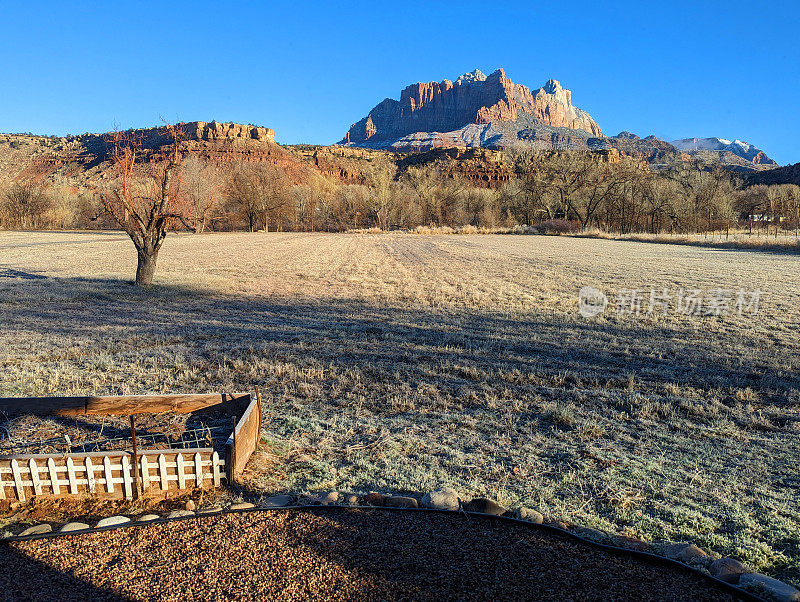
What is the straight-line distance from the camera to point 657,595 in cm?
274

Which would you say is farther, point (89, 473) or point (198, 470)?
point (198, 470)

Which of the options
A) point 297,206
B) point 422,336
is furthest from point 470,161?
point 422,336

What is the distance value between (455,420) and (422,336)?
156 inches

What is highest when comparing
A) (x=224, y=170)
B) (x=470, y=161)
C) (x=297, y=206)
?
(x=470, y=161)

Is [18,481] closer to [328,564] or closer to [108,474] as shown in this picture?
[108,474]

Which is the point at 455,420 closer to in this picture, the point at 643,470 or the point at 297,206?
the point at 643,470

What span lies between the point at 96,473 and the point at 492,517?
297 cm

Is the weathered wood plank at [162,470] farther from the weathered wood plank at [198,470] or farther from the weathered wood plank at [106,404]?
the weathered wood plank at [106,404]

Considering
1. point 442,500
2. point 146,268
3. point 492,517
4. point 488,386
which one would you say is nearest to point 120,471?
point 442,500

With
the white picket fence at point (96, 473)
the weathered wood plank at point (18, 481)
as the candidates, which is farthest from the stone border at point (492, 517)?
the weathered wood plank at point (18, 481)

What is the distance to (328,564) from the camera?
2.97 m

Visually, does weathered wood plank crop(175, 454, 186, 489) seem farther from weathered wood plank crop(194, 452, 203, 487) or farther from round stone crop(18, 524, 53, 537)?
round stone crop(18, 524, 53, 537)

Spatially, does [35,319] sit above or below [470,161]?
below
